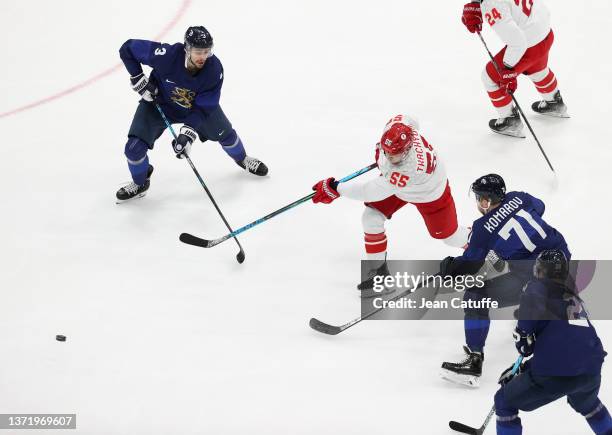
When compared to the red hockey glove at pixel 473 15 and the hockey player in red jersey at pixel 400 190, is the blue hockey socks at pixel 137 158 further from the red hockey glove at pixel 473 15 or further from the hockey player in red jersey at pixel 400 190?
the red hockey glove at pixel 473 15

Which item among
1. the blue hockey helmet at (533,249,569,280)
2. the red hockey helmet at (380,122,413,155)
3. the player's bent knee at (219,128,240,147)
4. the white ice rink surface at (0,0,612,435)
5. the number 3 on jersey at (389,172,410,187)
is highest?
the red hockey helmet at (380,122,413,155)

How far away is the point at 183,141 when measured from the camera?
383cm

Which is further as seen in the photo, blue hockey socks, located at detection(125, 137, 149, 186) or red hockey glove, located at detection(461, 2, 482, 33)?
red hockey glove, located at detection(461, 2, 482, 33)

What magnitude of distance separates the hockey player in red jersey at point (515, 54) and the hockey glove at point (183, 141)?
5.82 ft

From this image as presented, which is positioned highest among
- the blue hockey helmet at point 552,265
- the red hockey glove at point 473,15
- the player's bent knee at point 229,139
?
the red hockey glove at point 473,15

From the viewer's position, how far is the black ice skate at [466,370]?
3.05 metres

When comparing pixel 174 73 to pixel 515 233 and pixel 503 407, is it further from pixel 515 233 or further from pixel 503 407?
pixel 503 407

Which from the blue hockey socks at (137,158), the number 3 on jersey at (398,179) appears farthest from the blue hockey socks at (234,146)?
the number 3 on jersey at (398,179)

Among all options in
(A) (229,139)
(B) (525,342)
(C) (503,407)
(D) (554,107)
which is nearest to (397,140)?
(B) (525,342)

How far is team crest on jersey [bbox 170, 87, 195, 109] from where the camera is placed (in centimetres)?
396

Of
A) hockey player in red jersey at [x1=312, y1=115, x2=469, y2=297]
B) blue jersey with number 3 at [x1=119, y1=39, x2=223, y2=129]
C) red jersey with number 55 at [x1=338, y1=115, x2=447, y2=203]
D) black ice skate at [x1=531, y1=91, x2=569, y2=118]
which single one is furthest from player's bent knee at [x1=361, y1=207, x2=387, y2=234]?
black ice skate at [x1=531, y1=91, x2=569, y2=118]

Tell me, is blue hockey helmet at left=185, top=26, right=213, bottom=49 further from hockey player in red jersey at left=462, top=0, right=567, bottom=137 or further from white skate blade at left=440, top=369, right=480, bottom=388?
white skate blade at left=440, top=369, right=480, bottom=388

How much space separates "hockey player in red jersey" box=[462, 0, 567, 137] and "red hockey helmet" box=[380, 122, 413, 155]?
1.39m

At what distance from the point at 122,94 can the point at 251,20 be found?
49.4 inches
